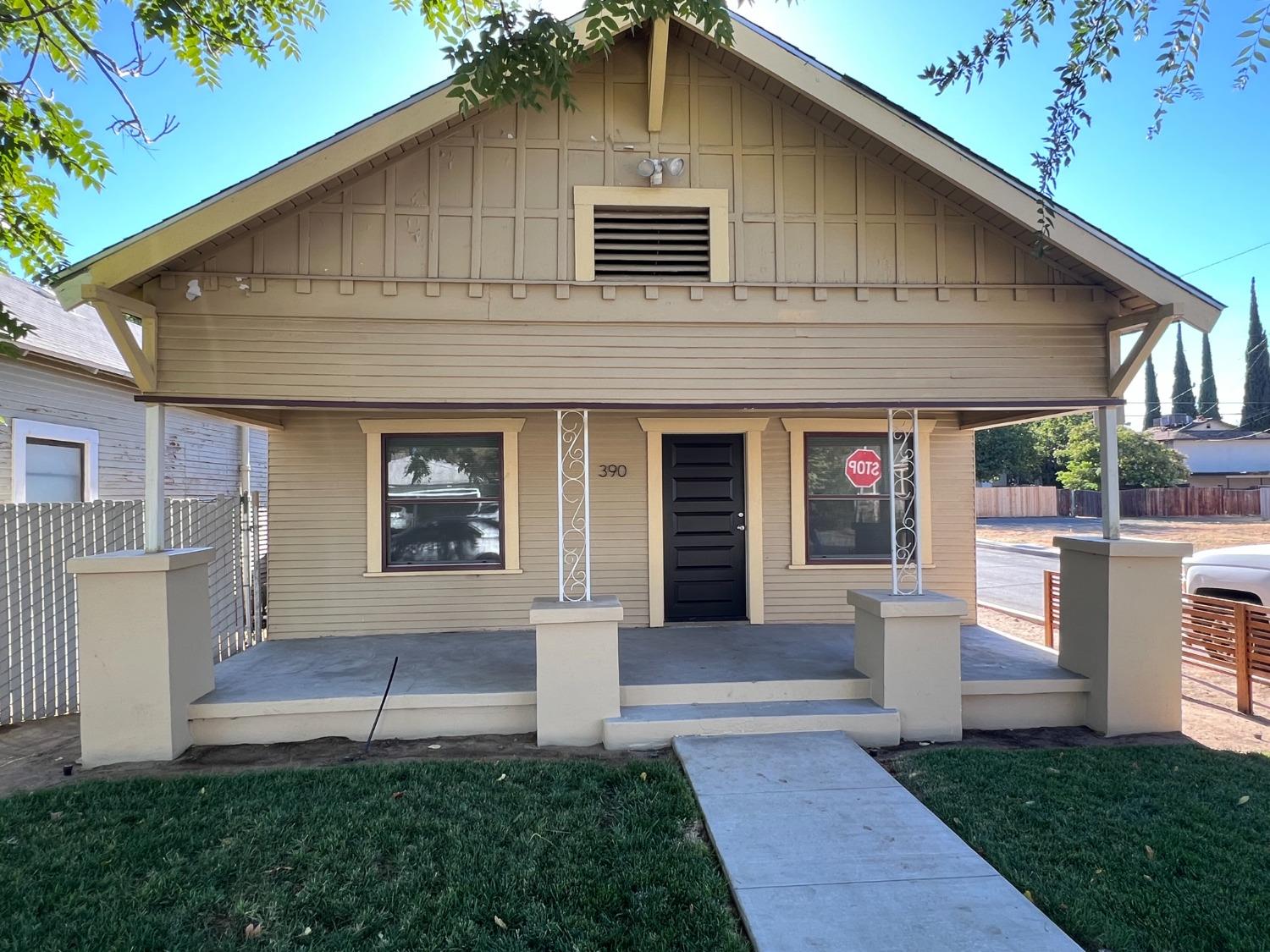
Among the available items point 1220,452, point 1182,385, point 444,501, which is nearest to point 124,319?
point 444,501

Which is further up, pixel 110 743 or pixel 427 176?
pixel 427 176

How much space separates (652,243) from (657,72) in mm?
1256

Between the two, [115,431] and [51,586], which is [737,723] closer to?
[51,586]

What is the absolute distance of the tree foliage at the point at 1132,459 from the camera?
33781 millimetres

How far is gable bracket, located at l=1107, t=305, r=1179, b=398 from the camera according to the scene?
4.95 m

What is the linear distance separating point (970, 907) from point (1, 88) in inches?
276

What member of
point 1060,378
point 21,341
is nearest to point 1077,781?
point 1060,378

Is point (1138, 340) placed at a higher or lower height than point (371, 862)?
higher

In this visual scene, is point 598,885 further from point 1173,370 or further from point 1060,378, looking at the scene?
point 1173,370

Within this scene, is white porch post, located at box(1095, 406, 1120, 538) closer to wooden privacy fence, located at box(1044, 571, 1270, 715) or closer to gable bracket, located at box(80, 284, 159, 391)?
wooden privacy fence, located at box(1044, 571, 1270, 715)

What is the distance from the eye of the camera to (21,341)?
24.1ft

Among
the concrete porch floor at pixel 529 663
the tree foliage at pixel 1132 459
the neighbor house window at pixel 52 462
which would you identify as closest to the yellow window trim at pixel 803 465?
the concrete porch floor at pixel 529 663

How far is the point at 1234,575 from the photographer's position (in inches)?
265

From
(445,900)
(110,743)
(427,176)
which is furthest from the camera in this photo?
(427,176)
